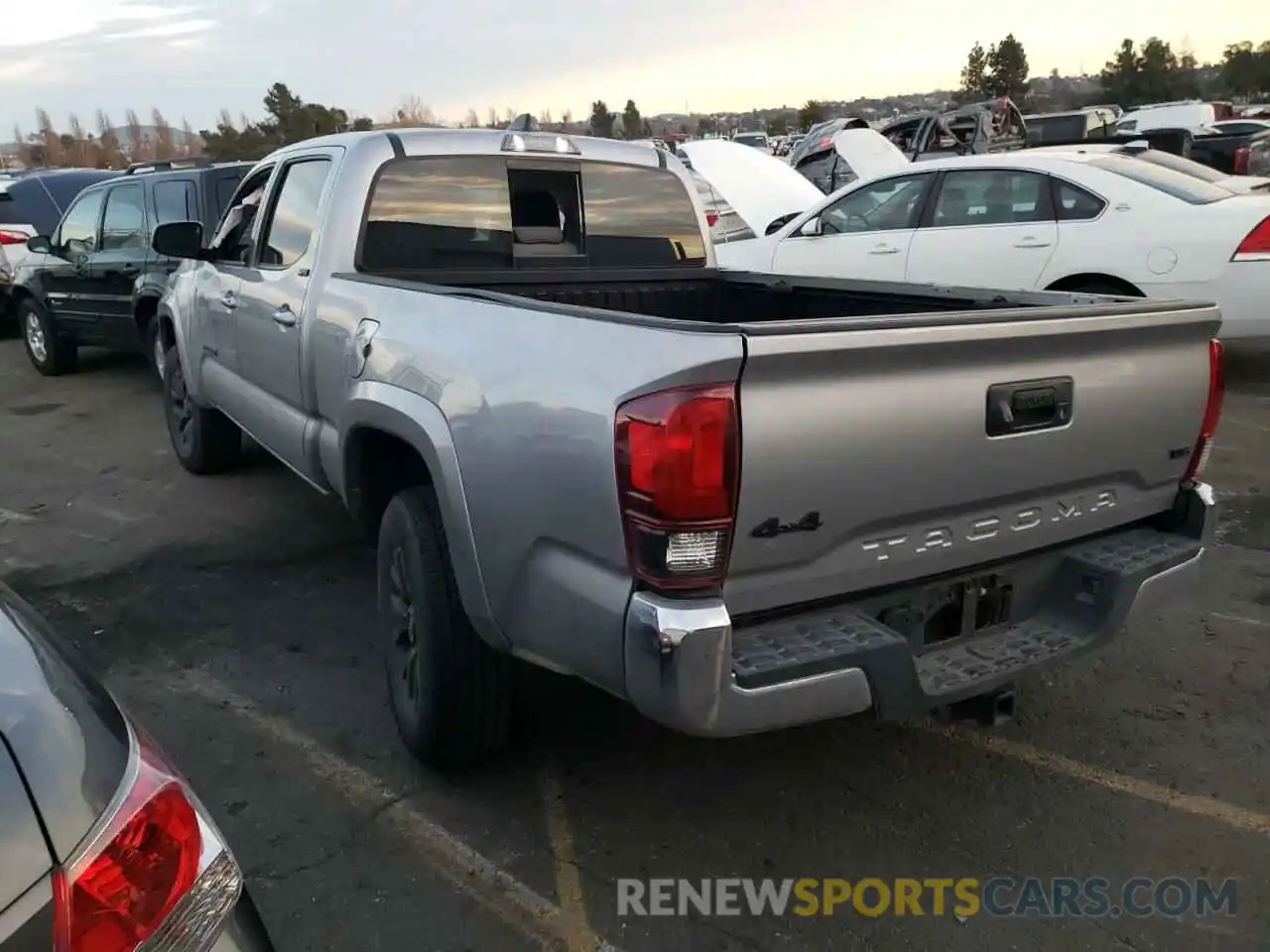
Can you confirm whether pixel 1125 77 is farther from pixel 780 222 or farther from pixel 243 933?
pixel 243 933

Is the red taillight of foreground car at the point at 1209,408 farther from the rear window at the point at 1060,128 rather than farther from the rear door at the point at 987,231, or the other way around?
the rear window at the point at 1060,128

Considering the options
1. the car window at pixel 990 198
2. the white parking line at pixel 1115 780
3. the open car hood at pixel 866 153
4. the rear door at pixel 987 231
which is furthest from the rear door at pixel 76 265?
the white parking line at pixel 1115 780

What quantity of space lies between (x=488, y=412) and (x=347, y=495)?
126 centimetres

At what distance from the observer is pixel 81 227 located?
9.06 metres

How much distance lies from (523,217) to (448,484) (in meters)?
2.10

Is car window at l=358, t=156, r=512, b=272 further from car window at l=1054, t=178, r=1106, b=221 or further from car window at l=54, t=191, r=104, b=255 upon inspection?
car window at l=54, t=191, r=104, b=255

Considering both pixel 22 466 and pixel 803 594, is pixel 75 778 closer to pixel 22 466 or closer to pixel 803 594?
pixel 803 594

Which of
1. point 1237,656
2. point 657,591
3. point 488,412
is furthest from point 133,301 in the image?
point 1237,656

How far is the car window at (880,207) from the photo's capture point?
8156 mm

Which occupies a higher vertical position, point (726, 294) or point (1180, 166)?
point (1180, 166)

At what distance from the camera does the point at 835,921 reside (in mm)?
2627

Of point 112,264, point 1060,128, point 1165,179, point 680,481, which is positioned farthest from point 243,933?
point 1060,128

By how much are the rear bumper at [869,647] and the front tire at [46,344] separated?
9.42 meters

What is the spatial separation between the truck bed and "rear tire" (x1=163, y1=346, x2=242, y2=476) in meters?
2.82
